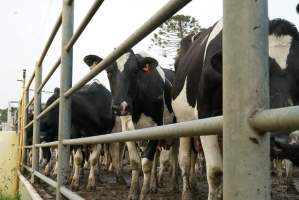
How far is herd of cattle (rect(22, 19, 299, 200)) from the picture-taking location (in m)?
2.25

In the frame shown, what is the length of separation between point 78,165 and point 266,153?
247 inches

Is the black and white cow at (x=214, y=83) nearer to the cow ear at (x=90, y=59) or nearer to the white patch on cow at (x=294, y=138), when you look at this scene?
the white patch on cow at (x=294, y=138)

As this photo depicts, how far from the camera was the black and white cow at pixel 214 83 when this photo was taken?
7.04ft

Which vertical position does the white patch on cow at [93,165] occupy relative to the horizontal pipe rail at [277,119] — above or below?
below

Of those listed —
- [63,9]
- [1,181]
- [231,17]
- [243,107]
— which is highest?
[63,9]

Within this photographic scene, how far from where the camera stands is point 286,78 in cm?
220

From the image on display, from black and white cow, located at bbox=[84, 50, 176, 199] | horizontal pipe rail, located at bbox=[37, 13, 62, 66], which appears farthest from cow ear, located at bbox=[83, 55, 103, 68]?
horizontal pipe rail, located at bbox=[37, 13, 62, 66]

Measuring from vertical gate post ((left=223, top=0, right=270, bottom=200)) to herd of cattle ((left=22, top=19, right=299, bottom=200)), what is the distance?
1.65 ft

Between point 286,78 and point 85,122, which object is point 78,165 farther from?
point 286,78

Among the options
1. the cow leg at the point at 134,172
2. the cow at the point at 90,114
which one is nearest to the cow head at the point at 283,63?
the cow leg at the point at 134,172

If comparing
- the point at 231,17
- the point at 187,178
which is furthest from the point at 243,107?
the point at 187,178

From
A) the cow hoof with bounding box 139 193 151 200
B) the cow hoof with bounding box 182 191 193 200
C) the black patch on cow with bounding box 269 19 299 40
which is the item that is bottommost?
the cow hoof with bounding box 139 193 151 200

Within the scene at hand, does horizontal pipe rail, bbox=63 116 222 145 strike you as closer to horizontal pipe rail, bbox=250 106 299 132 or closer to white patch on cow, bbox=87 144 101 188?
horizontal pipe rail, bbox=250 106 299 132

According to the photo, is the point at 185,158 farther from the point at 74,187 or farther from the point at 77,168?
the point at 77,168
